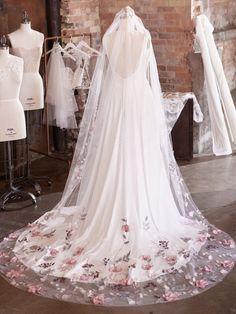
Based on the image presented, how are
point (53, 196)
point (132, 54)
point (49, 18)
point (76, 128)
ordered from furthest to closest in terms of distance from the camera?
point (49, 18), point (76, 128), point (53, 196), point (132, 54)

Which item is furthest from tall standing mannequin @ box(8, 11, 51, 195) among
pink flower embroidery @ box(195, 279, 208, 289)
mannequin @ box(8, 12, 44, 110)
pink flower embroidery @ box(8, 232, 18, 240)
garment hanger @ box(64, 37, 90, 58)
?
pink flower embroidery @ box(195, 279, 208, 289)

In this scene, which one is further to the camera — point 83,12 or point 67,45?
point 83,12

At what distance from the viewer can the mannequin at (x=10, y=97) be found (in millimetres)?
3867

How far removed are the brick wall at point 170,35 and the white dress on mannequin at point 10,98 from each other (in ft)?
6.30

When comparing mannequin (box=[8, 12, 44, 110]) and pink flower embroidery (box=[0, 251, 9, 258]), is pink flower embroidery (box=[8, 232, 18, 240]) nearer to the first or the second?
pink flower embroidery (box=[0, 251, 9, 258])

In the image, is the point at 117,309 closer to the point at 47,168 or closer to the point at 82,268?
the point at 82,268

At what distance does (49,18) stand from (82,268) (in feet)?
10.1

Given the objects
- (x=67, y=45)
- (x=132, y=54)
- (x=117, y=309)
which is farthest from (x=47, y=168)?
(x=117, y=309)

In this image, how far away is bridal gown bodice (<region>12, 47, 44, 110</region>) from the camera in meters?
4.27

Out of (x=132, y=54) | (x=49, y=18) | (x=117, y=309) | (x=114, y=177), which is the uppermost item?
(x=49, y=18)

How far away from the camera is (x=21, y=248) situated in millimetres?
3484

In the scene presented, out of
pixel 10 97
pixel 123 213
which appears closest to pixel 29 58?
pixel 10 97

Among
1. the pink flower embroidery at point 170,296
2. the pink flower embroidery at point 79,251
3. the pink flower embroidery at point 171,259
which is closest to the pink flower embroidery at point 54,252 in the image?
the pink flower embroidery at point 79,251

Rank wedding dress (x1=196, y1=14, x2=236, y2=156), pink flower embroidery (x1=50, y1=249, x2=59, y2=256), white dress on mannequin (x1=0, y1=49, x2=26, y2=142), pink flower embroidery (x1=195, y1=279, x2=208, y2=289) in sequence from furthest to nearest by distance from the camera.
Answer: wedding dress (x1=196, y1=14, x2=236, y2=156), white dress on mannequin (x1=0, y1=49, x2=26, y2=142), pink flower embroidery (x1=50, y1=249, x2=59, y2=256), pink flower embroidery (x1=195, y1=279, x2=208, y2=289)
